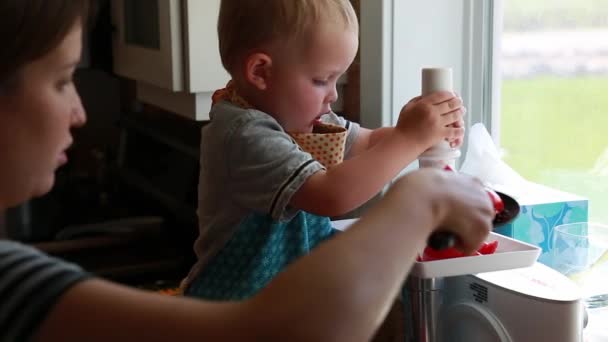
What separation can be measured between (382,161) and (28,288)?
22.1 inches

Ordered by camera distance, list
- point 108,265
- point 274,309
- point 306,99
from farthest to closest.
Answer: point 108,265, point 306,99, point 274,309

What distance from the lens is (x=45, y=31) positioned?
26.3 inches

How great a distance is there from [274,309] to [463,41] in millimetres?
1053

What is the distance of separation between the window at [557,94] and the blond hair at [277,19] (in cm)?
44

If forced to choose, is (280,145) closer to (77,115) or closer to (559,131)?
(77,115)

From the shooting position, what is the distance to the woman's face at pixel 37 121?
681 mm

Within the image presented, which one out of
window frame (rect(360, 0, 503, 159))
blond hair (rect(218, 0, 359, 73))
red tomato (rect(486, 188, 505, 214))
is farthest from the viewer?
window frame (rect(360, 0, 503, 159))

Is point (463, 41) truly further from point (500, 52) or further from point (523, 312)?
point (523, 312)

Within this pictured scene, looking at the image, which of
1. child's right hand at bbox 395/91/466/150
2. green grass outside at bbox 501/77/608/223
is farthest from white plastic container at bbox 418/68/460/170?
green grass outside at bbox 501/77/608/223

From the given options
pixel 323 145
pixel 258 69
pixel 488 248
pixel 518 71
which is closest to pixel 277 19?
pixel 258 69

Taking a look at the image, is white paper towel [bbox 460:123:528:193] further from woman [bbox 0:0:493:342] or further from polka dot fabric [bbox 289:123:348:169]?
woman [bbox 0:0:493:342]

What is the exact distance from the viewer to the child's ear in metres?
1.13

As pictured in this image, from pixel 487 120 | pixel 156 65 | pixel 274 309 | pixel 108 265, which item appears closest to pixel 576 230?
pixel 487 120

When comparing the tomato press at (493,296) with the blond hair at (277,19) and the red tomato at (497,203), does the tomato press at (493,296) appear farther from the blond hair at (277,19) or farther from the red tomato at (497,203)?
the blond hair at (277,19)
